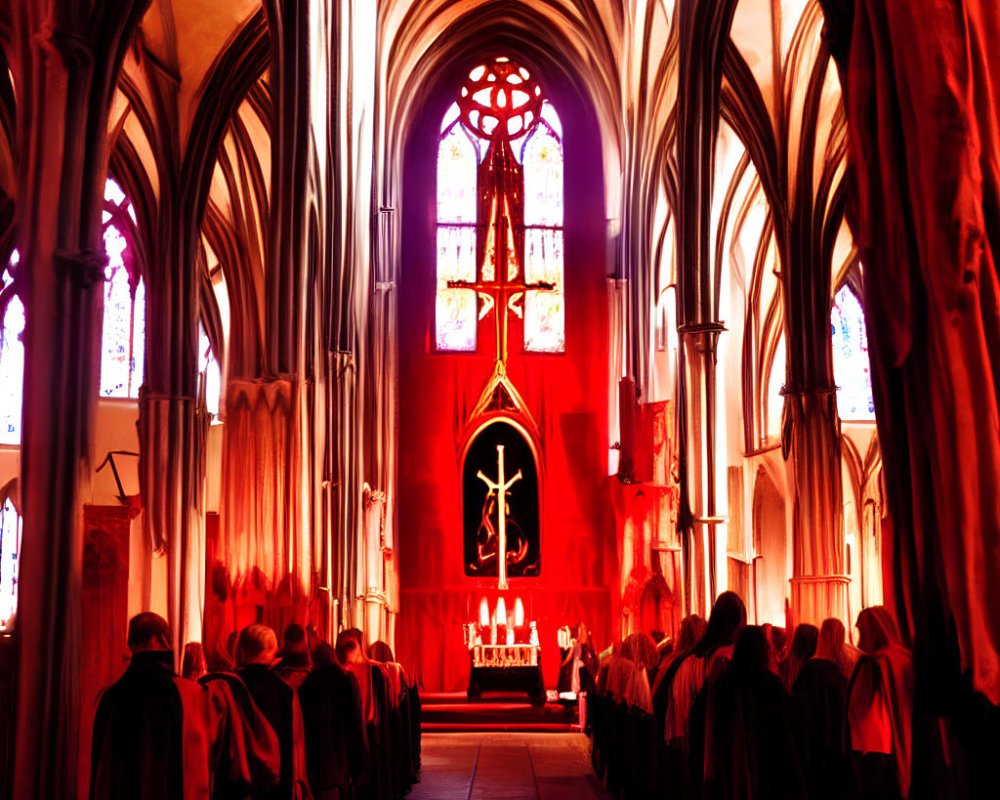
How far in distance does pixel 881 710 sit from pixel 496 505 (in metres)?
20.8

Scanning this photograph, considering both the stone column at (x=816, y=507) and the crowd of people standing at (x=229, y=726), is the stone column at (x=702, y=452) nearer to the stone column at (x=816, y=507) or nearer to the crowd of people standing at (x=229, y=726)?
the stone column at (x=816, y=507)

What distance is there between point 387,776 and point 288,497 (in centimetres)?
270

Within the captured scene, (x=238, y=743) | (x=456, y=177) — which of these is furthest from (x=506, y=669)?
(x=238, y=743)

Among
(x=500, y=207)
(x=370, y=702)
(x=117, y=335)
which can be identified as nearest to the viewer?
(x=370, y=702)

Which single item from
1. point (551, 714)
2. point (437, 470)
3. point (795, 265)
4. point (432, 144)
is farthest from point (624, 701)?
point (432, 144)

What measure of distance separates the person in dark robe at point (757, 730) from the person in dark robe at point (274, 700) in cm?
213

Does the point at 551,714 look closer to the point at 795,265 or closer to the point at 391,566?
the point at 391,566

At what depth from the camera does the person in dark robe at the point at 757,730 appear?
20.2 feet

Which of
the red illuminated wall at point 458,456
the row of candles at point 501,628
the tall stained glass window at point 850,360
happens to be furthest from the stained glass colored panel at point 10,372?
the tall stained glass window at point 850,360

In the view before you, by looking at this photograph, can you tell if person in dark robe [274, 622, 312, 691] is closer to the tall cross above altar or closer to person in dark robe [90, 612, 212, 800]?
person in dark robe [90, 612, 212, 800]

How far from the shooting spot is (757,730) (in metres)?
6.20

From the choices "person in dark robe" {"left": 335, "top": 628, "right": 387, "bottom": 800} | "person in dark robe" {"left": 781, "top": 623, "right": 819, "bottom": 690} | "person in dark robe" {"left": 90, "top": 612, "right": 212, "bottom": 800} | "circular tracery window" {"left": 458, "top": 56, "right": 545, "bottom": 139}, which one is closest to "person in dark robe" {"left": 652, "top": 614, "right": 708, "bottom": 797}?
"person in dark robe" {"left": 781, "top": 623, "right": 819, "bottom": 690}

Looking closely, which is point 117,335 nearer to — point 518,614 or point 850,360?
point 518,614

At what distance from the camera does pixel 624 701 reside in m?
11.5
